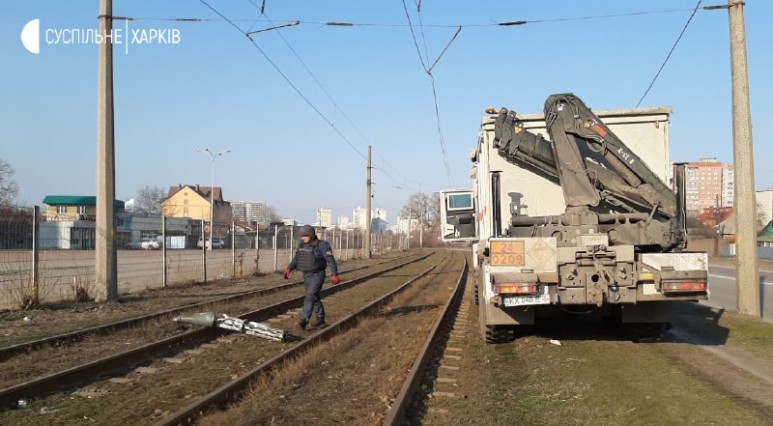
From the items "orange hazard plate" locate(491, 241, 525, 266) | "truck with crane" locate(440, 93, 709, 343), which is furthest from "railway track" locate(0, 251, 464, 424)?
"truck with crane" locate(440, 93, 709, 343)

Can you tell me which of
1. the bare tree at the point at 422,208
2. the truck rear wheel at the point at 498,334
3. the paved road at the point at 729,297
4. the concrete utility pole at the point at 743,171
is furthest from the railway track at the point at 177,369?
the bare tree at the point at 422,208

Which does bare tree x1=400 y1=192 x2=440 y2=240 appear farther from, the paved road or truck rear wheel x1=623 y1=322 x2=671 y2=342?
truck rear wheel x1=623 y1=322 x2=671 y2=342

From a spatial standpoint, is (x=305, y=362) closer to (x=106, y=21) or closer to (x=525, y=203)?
(x=525, y=203)

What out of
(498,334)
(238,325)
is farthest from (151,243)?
(498,334)

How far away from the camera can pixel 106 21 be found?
13.7 metres

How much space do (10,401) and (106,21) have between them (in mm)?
10328

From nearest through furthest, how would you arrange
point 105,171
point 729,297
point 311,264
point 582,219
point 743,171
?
point 582,219 → point 311,264 → point 743,171 → point 105,171 → point 729,297

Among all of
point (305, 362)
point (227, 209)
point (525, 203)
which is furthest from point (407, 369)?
point (227, 209)

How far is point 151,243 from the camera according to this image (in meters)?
46.1

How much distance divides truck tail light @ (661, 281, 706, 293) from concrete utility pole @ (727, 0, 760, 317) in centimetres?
516

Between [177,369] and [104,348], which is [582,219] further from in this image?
[104,348]

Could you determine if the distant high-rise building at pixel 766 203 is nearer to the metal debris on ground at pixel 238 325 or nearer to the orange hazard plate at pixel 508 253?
the orange hazard plate at pixel 508 253

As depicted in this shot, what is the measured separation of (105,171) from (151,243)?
34378 mm

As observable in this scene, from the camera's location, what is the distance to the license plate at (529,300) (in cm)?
758
